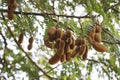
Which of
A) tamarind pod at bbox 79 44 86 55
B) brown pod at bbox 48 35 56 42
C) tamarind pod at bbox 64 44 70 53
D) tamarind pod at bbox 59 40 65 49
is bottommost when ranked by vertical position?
tamarind pod at bbox 79 44 86 55

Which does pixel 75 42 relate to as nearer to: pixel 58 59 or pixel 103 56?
Answer: pixel 58 59

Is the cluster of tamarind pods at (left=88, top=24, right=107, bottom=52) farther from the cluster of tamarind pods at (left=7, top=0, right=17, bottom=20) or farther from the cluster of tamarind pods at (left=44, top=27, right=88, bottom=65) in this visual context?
the cluster of tamarind pods at (left=7, top=0, right=17, bottom=20)

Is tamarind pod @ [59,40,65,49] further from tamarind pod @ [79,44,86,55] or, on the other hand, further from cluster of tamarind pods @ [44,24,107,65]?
tamarind pod @ [79,44,86,55]

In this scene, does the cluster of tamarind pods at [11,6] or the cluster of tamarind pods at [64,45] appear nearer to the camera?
the cluster of tamarind pods at [64,45]

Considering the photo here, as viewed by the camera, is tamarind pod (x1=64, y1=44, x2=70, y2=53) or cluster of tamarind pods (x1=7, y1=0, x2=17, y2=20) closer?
tamarind pod (x1=64, y1=44, x2=70, y2=53)

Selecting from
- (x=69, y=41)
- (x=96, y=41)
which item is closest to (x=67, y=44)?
(x=69, y=41)

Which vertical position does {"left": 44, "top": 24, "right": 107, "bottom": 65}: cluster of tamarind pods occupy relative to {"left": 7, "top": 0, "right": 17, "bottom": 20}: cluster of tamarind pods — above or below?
below

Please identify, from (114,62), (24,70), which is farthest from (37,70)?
(114,62)

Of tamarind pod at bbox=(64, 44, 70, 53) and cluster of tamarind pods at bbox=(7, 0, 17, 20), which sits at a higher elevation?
cluster of tamarind pods at bbox=(7, 0, 17, 20)

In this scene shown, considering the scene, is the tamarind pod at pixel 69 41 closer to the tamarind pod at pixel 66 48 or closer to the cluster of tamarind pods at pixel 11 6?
the tamarind pod at pixel 66 48

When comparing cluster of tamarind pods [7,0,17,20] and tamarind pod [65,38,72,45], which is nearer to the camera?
tamarind pod [65,38,72,45]

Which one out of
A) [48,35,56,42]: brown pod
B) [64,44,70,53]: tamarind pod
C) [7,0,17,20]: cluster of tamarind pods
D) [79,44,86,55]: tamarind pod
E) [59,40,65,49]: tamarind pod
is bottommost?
[79,44,86,55]: tamarind pod

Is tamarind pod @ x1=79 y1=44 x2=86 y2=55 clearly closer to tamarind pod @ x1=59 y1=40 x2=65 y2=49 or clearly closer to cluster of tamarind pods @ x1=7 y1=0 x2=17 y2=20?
tamarind pod @ x1=59 y1=40 x2=65 y2=49

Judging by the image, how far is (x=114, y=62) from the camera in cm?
279
